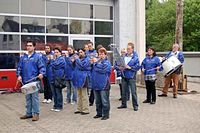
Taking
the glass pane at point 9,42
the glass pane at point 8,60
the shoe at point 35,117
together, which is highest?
the glass pane at point 9,42

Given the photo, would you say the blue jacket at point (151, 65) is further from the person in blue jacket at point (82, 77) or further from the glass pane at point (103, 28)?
the glass pane at point (103, 28)

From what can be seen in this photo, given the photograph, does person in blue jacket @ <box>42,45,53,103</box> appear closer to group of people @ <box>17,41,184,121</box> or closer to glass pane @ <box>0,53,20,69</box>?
group of people @ <box>17,41,184,121</box>

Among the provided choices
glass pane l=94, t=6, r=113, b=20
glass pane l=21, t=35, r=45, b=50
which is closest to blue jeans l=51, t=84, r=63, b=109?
glass pane l=21, t=35, r=45, b=50

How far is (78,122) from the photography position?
8961 millimetres

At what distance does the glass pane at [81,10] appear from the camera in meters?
17.2

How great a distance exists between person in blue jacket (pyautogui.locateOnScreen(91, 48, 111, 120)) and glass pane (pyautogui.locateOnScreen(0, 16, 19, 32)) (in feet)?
23.2

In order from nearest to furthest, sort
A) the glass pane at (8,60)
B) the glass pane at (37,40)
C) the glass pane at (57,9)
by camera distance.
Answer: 1. the glass pane at (8,60)
2. the glass pane at (37,40)
3. the glass pane at (57,9)

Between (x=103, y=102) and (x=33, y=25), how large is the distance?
7.77 m

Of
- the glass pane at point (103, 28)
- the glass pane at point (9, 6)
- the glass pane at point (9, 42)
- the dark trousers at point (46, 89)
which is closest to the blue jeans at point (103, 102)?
the dark trousers at point (46, 89)

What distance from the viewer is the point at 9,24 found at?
15.4 meters

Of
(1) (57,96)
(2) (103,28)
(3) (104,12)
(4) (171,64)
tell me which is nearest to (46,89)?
(1) (57,96)

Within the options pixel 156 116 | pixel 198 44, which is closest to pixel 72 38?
pixel 156 116

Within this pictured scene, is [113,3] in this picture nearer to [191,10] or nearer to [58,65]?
[58,65]

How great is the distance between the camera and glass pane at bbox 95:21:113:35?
58.3ft
